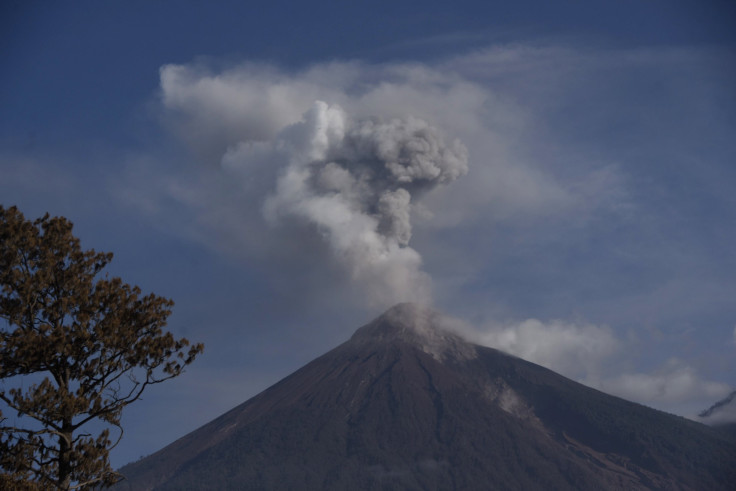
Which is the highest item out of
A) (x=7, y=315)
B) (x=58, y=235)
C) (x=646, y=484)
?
(x=58, y=235)

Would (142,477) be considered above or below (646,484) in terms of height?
above

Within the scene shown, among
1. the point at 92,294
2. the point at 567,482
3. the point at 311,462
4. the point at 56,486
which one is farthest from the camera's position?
the point at 311,462

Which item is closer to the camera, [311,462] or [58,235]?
[58,235]

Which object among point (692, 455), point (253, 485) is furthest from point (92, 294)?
point (692, 455)

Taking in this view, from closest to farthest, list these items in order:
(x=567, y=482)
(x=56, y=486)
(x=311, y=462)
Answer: (x=56, y=486) < (x=567, y=482) < (x=311, y=462)

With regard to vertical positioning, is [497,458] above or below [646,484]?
above

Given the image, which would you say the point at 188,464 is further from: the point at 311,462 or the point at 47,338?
the point at 47,338

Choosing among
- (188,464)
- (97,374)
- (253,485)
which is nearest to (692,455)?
(253,485)

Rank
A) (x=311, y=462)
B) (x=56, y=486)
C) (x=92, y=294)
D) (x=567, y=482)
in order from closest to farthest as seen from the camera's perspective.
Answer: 1. (x=56, y=486)
2. (x=92, y=294)
3. (x=567, y=482)
4. (x=311, y=462)

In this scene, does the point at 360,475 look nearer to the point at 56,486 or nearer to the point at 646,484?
the point at 646,484
